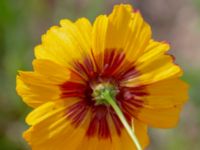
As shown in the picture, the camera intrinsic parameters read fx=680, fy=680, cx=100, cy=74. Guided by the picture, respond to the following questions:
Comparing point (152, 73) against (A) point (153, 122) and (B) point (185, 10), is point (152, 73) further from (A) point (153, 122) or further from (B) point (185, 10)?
(B) point (185, 10)

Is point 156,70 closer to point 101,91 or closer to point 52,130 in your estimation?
point 101,91

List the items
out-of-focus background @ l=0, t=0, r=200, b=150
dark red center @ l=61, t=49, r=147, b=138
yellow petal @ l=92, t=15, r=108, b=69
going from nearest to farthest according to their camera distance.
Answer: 1. yellow petal @ l=92, t=15, r=108, b=69
2. dark red center @ l=61, t=49, r=147, b=138
3. out-of-focus background @ l=0, t=0, r=200, b=150

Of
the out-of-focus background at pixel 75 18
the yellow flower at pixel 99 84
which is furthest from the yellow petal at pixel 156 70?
the out-of-focus background at pixel 75 18

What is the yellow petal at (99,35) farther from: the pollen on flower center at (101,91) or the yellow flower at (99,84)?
the pollen on flower center at (101,91)

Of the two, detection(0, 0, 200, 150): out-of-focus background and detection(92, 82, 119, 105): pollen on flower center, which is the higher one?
detection(0, 0, 200, 150): out-of-focus background

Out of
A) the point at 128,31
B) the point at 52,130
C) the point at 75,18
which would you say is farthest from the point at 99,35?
the point at 75,18

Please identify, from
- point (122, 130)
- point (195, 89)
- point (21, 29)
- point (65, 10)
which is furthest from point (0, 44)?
point (122, 130)

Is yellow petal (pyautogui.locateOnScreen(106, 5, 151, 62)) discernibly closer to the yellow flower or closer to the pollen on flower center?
the yellow flower

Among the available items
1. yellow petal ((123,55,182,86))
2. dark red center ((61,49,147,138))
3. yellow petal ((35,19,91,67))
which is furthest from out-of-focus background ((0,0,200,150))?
yellow petal ((35,19,91,67))
